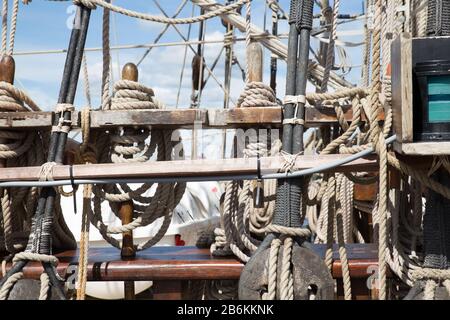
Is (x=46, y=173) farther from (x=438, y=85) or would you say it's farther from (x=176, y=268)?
(x=438, y=85)

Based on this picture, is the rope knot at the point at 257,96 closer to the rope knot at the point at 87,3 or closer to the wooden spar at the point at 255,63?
the wooden spar at the point at 255,63

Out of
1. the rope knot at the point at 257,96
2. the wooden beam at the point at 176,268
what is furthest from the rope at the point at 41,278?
the rope knot at the point at 257,96

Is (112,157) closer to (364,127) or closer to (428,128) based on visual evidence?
(364,127)

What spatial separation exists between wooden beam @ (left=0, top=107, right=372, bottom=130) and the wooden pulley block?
24.2 inches

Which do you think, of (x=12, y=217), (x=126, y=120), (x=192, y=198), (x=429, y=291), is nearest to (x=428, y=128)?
(x=429, y=291)

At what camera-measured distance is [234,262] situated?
8.98ft

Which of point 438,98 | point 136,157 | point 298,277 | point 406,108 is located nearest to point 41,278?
point 136,157

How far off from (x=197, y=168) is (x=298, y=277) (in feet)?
1.89

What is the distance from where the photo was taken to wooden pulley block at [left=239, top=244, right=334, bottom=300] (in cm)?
221

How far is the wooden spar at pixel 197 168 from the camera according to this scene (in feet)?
7.63

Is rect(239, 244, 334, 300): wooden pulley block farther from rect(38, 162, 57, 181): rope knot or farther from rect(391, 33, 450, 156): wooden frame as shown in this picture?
rect(38, 162, 57, 181): rope knot

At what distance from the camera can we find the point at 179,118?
2.69 m
